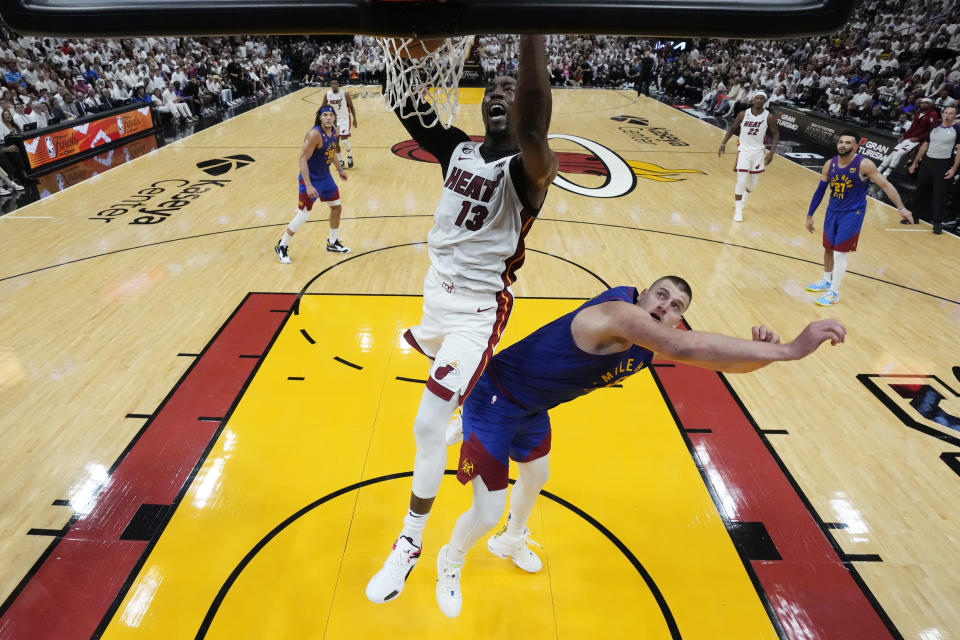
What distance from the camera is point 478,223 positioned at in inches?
112

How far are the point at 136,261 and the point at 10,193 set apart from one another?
4.57 m

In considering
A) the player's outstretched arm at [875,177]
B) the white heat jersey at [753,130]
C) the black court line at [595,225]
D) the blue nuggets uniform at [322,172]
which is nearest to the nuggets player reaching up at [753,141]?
the white heat jersey at [753,130]

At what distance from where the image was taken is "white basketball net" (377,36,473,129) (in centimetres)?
222

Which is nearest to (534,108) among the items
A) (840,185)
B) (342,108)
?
(840,185)

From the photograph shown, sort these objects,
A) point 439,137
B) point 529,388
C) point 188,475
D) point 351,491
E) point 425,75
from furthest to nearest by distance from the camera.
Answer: point 188,475
point 351,491
point 439,137
point 529,388
point 425,75

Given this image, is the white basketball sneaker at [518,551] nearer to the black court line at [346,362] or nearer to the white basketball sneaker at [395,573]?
the white basketball sneaker at [395,573]

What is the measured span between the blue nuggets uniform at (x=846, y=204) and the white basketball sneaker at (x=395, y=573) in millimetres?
5906

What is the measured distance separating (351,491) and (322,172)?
15.1 ft

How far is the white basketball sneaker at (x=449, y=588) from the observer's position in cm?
291

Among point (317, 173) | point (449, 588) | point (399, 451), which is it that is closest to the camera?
point (449, 588)

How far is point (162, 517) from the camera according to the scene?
3.54 metres

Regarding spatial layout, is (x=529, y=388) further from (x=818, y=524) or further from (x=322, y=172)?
(x=322, y=172)

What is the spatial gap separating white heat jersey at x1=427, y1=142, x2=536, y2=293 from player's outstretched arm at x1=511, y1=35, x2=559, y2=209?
37 cm

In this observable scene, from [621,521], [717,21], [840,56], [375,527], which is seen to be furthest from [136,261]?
[840,56]
